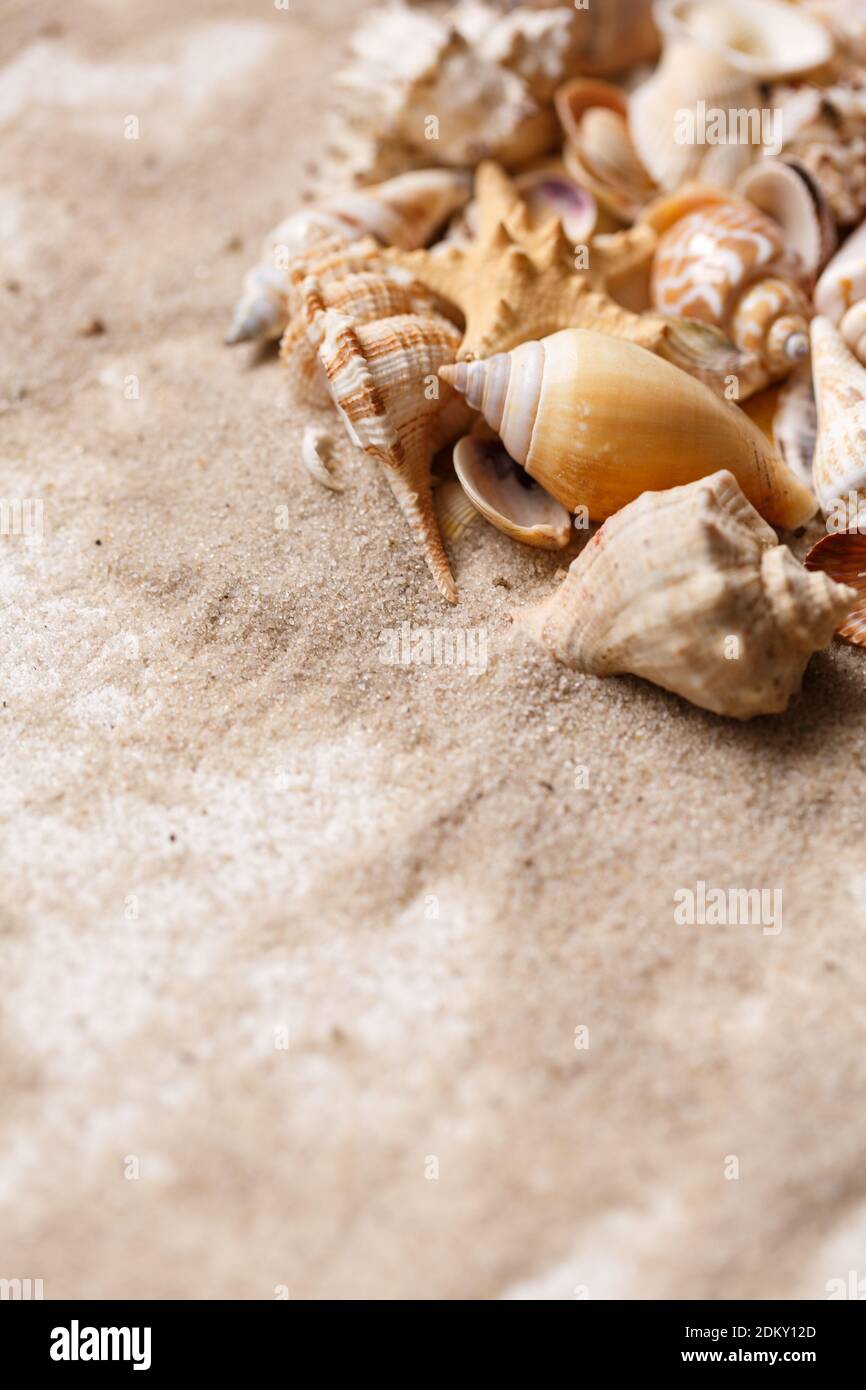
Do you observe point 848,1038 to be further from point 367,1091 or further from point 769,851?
point 367,1091

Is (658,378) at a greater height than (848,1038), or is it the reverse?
(658,378)

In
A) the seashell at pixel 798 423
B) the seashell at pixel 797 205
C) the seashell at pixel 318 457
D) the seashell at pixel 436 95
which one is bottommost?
the seashell at pixel 318 457

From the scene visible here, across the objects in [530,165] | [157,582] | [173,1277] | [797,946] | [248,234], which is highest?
[530,165]

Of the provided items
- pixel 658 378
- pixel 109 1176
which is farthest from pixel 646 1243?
pixel 658 378

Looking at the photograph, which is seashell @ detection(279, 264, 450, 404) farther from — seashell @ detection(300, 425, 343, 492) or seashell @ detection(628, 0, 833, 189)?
seashell @ detection(628, 0, 833, 189)

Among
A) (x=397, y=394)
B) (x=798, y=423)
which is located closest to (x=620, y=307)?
(x=798, y=423)

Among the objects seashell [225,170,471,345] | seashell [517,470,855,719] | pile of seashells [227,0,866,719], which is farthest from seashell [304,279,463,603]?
seashell [517,470,855,719]

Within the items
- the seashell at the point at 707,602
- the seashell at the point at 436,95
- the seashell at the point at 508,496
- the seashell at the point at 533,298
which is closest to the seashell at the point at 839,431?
the seashell at the point at 533,298

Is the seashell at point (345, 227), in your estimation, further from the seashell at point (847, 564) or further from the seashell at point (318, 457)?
the seashell at point (847, 564)
